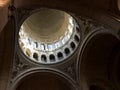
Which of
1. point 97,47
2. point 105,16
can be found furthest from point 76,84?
point 105,16

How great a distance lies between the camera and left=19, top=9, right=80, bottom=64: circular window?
16.5m

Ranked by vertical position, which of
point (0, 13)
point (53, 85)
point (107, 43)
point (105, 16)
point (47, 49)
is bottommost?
point (0, 13)

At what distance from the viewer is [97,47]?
15.6 meters

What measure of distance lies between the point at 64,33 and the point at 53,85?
4.17m

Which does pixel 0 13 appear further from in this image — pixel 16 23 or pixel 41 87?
pixel 41 87

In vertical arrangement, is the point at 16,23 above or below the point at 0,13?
above

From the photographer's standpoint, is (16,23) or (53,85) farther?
(53,85)

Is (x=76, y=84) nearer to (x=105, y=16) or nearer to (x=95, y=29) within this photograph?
(x=95, y=29)

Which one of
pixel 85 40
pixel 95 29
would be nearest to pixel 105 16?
pixel 95 29

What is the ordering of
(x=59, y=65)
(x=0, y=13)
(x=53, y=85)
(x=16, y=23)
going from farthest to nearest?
(x=53, y=85)
(x=59, y=65)
(x=16, y=23)
(x=0, y=13)

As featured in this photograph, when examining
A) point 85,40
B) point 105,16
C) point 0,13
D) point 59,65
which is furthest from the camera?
point 59,65

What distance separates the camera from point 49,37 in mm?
19078

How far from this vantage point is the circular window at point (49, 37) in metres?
16.5

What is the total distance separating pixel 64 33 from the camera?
18.3m
